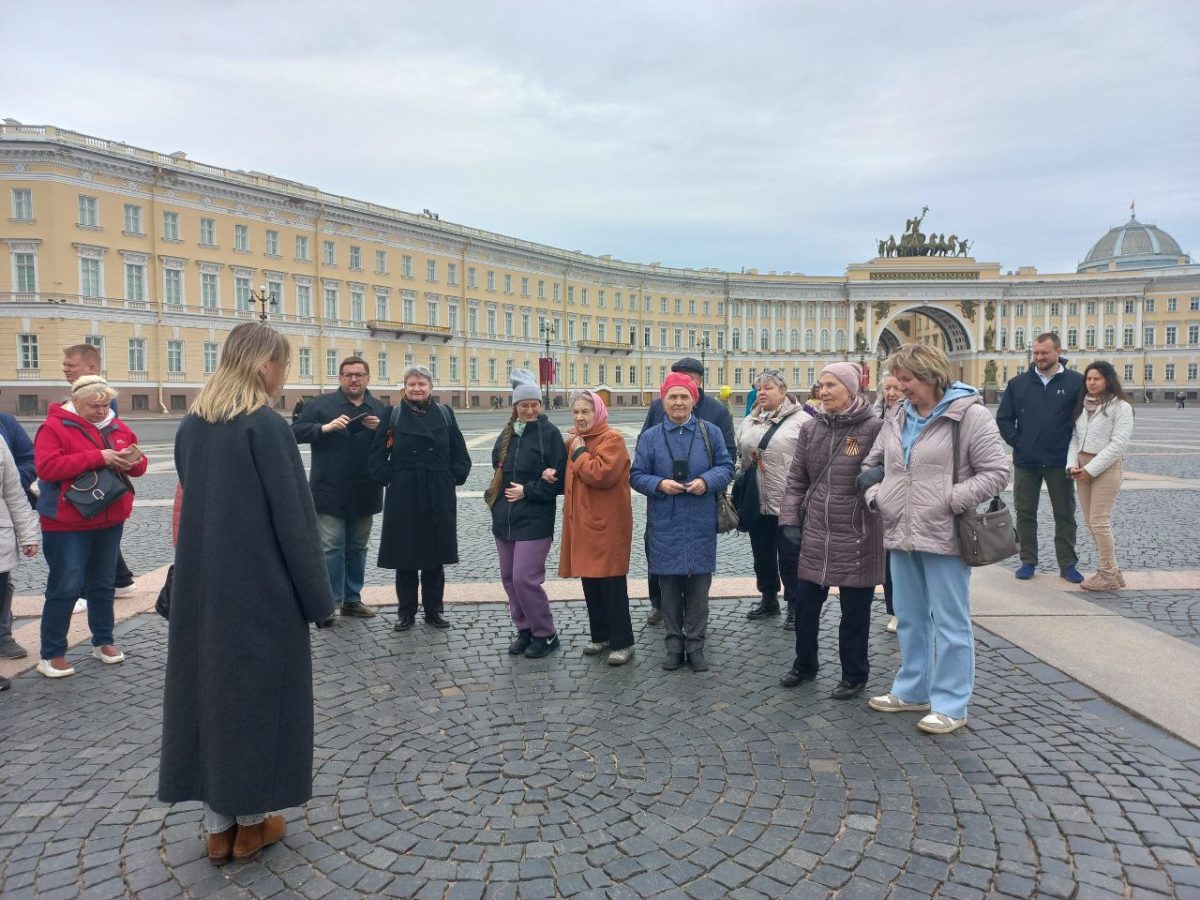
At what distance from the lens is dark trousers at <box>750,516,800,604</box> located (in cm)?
555

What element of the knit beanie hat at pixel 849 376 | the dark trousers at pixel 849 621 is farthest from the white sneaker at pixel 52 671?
the knit beanie hat at pixel 849 376

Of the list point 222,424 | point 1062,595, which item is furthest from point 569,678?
point 1062,595

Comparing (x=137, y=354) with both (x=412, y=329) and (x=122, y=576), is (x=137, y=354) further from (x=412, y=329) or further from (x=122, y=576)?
(x=122, y=576)

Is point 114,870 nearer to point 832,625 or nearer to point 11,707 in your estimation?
point 11,707

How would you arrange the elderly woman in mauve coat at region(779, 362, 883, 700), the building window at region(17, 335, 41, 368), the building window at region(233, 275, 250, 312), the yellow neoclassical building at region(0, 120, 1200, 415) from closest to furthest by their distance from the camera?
the elderly woman in mauve coat at region(779, 362, 883, 700) < the building window at region(17, 335, 41, 368) < the yellow neoclassical building at region(0, 120, 1200, 415) < the building window at region(233, 275, 250, 312)

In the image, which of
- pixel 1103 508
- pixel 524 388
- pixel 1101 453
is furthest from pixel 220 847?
pixel 1103 508

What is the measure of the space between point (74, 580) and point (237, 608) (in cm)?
283

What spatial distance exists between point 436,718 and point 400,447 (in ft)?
7.51

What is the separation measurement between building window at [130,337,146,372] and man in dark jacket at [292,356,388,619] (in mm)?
42067

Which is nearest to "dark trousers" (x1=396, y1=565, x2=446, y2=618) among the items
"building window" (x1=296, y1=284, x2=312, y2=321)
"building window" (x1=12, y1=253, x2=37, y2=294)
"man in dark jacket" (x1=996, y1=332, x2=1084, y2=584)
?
"man in dark jacket" (x1=996, y1=332, x2=1084, y2=584)

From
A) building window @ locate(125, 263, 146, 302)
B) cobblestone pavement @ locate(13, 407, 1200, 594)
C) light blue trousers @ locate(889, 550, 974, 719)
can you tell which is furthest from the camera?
building window @ locate(125, 263, 146, 302)

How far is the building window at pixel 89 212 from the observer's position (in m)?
39.4

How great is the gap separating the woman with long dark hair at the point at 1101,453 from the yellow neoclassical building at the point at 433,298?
32322mm

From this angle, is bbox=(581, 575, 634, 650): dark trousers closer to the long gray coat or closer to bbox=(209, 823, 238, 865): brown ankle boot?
the long gray coat
